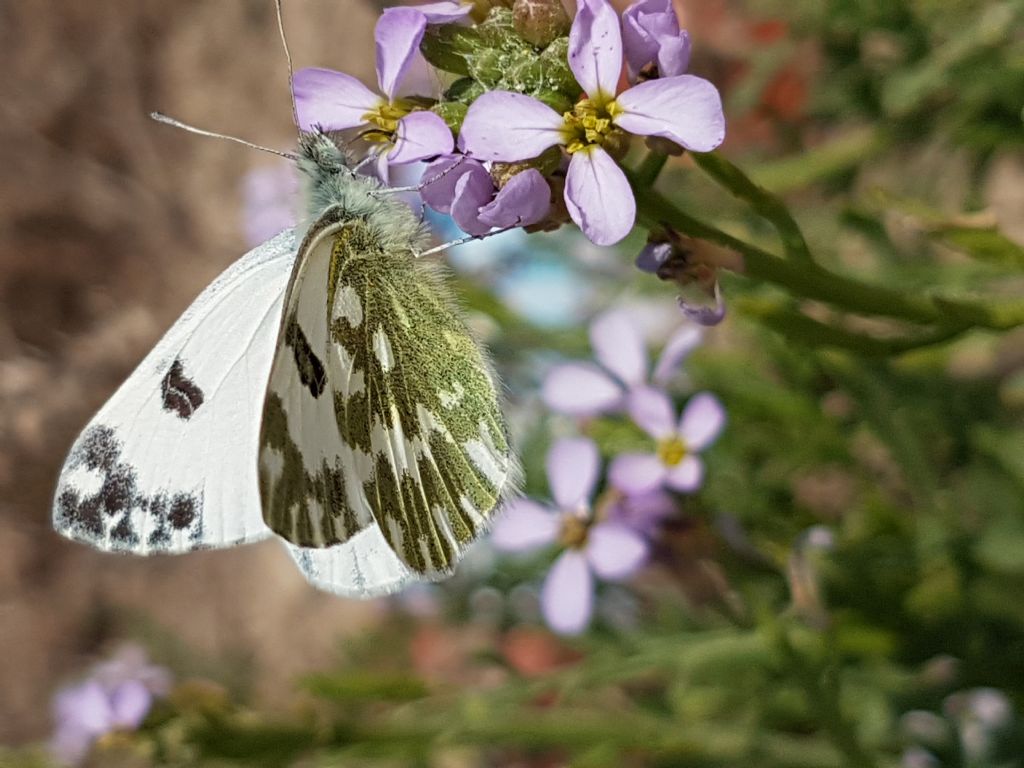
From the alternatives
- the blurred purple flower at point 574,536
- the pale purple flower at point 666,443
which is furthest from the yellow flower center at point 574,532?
the pale purple flower at point 666,443

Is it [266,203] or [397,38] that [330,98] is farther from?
[266,203]

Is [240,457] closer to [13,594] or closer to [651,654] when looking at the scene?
[651,654]

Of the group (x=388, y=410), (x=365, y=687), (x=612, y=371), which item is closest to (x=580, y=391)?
(x=612, y=371)

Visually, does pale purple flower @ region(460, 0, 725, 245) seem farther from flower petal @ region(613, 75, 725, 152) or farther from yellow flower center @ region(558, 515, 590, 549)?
yellow flower center @ region(558, 515, 590, 549)

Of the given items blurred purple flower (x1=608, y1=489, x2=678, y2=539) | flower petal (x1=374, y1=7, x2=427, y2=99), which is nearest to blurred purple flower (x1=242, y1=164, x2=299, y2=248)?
blurred purple flower (x1=608, y1=489, x2=678, y2=539)

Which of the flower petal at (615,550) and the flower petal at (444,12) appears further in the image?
the flower petal at (615,550)

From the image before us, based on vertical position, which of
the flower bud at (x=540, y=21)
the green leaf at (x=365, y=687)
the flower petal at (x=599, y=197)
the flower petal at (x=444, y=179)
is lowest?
the flower petal at (x=599, y=197)

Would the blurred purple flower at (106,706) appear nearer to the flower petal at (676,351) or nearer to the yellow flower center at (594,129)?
the flower petal at (676,351)

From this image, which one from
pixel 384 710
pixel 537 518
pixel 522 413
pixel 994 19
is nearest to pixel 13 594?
pixel 384 710
